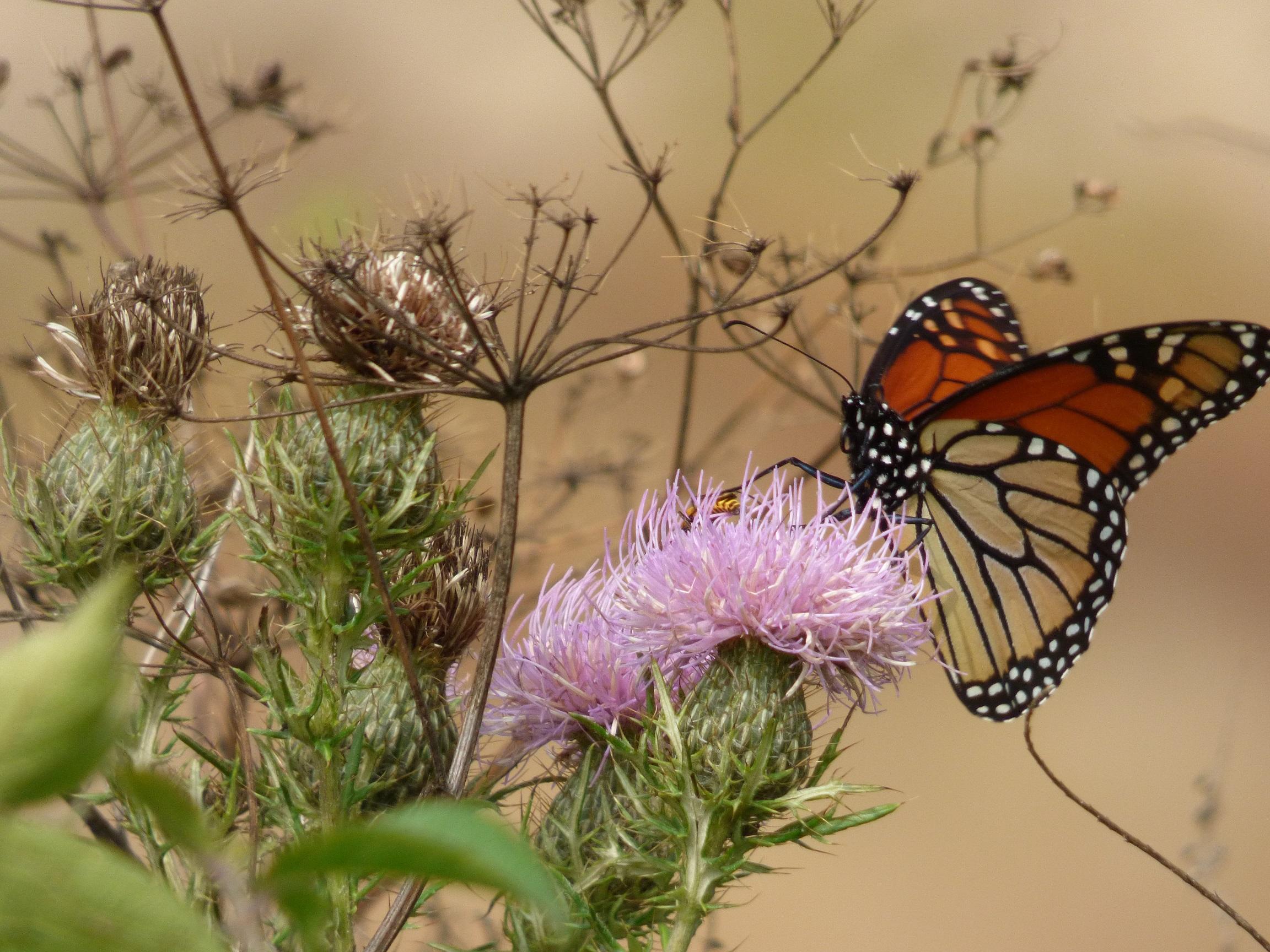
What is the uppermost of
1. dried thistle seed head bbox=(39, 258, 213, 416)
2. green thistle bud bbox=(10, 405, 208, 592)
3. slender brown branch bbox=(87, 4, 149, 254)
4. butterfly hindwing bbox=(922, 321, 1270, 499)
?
butterfly hindwing bbox=(922, 321, 1270, 499)

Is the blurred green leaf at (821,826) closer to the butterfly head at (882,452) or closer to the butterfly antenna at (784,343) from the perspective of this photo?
the butterfly antenna at (784,343)

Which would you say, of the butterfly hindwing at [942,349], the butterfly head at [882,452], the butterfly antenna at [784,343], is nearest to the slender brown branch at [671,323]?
the butterfly antenna at [784,343]

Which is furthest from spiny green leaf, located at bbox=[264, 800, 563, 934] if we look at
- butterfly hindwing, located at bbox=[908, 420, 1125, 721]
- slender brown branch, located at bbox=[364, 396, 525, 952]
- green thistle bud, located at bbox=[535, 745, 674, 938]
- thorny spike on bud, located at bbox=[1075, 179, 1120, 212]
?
thorny spike on bud, located at bbox=[1075, 179, 1120, 212]

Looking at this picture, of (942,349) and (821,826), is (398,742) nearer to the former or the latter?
(821,826)

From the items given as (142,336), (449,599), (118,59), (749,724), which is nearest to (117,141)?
(118,59)

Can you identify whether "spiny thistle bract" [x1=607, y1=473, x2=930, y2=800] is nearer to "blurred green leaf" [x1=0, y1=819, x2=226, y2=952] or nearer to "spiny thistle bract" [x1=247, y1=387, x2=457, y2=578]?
"spiny thistle bract" [x1=247, y1=387, x2=457, y2=578]

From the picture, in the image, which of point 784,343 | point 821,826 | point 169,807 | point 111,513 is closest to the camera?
point 169,807

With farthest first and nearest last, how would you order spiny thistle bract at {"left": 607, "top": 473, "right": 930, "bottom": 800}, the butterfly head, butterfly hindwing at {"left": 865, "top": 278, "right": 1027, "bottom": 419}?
1. butterfly hindwing at {"left": 865, "top": 278, "right": 1027, "bottom": 419}
2. the butterfly head
3. spiny thistle bract at {"left": 607, "top": 473, "right": 930, "bottom": 800}
